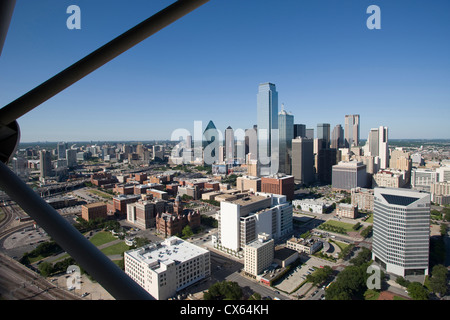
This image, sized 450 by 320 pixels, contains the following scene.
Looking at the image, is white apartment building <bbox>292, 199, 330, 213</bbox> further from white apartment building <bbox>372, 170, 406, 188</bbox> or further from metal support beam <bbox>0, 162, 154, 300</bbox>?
metal support beam <bbox>0, 162, 154, 300</bbox>

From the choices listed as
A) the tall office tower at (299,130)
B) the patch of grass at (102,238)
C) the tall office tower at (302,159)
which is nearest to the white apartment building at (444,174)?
the tall office tower at (302,159)

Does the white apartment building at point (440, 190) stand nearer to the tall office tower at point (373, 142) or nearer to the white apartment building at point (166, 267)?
the tall office tower at point (373, 142)

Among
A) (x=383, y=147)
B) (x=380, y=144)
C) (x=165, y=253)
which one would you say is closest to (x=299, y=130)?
(x=380, y=144)

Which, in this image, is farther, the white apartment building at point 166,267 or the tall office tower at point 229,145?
the tall office tower at point 229,145

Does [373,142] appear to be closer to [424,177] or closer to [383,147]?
[383,147]

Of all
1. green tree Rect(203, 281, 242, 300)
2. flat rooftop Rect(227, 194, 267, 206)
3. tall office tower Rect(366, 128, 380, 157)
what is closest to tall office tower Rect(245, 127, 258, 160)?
tall office tower Rect(366, 128, 380, 157)
